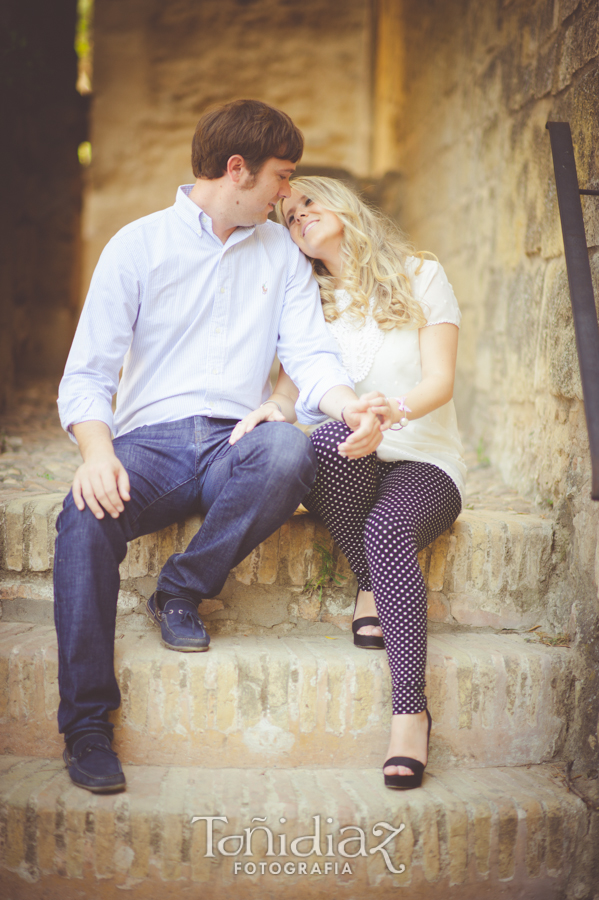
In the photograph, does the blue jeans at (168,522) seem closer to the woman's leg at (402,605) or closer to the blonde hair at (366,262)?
the woman's leg at (402,605)

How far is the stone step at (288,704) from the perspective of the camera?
5.59 ft

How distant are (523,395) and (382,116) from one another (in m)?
3.95

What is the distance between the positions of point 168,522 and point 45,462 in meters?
0.99

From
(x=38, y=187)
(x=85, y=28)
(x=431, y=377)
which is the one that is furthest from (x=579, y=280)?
(x=85, y=28)

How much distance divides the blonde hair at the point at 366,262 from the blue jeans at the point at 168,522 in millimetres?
450

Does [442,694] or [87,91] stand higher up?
[87,91]

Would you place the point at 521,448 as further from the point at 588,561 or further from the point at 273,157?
the point at 273,157

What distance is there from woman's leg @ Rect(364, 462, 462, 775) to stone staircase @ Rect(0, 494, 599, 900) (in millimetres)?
112

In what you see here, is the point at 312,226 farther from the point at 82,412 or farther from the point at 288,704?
the point at 288,704

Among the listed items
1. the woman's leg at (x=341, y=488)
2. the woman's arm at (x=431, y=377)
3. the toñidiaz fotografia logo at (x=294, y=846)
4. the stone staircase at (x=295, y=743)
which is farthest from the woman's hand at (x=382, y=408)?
the toñidiaz fotografia logo at (x=294, y=846)

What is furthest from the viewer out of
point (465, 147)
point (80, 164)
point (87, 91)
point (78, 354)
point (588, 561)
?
point (87, 91)

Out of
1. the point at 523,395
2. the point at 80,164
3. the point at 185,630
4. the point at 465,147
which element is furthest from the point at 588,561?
the point at 80,164

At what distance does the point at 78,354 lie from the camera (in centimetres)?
170

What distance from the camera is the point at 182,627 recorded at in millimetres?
1759
